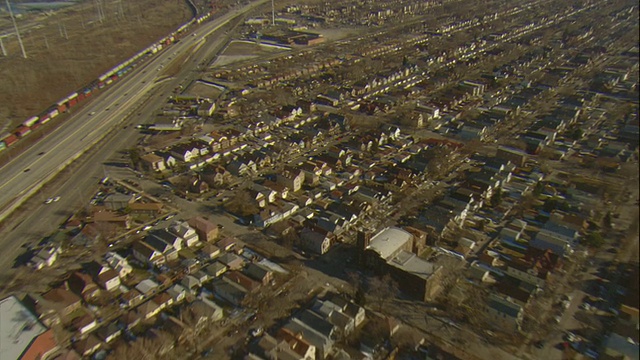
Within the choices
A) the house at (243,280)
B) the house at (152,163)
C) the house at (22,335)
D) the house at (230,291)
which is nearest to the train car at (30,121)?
the house at (152,163)

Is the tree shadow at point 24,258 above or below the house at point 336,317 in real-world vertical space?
below

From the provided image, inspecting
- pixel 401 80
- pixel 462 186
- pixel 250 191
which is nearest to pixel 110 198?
pixel 250 191

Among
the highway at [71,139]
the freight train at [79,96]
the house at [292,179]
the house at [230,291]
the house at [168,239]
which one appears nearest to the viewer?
the house at [230,291]

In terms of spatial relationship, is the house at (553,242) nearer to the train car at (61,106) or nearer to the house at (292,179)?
the house at (292,179)

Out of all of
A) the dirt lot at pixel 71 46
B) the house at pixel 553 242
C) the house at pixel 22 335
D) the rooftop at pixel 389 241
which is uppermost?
the rooftop at pixel 389 241

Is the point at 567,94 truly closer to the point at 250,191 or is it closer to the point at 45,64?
the point at 250,191

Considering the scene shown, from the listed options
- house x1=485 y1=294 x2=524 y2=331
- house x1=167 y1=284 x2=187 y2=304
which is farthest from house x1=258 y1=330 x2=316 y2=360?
house x1=485 y1=294 x2=524 y2=331
